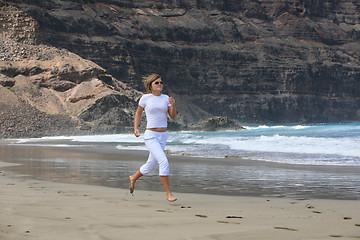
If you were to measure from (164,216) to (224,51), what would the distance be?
10910 cm

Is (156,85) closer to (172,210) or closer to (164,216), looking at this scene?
(172,210)

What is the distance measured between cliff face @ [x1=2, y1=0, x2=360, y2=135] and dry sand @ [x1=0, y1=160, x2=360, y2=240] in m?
86.4

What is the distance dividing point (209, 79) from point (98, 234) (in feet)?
351

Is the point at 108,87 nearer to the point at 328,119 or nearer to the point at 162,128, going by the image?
the point at 162,128

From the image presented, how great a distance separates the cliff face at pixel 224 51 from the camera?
97.4m

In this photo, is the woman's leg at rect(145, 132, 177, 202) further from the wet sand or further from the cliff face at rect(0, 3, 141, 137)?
the cliff face at rect(0, 3, 141, 137)

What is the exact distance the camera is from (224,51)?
373 ft

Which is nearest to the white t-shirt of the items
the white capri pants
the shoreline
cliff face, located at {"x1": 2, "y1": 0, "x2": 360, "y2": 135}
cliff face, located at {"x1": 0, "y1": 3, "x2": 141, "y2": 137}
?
the white capri pants

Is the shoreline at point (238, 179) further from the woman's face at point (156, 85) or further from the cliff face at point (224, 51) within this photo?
the cliff face at point (224, 51)

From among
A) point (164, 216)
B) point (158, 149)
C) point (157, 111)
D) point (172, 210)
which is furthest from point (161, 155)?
point (164, 216)

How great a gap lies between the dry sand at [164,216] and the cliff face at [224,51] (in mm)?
86435

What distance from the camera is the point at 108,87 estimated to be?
2584 inches

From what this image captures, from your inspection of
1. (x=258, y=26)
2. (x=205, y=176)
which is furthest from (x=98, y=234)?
(x=258, y=26)

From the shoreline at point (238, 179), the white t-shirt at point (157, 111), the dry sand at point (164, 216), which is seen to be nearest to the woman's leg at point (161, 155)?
the white t-shirt at point (157, 111)
